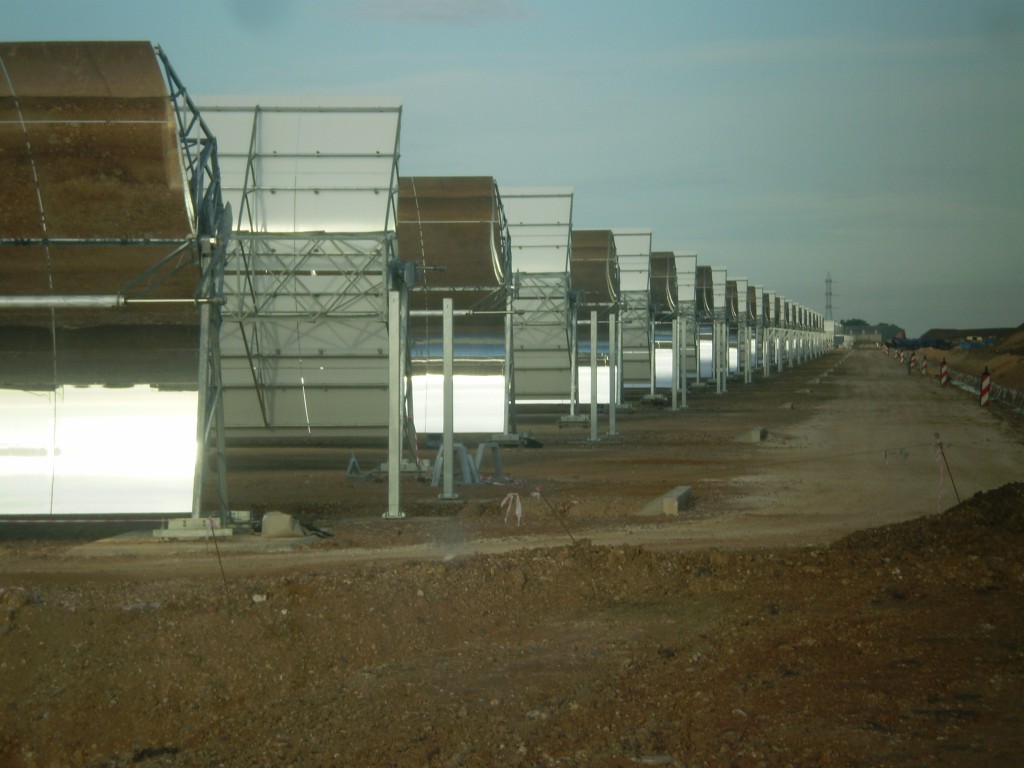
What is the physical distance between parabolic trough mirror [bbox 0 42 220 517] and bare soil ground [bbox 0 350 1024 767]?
0.92 metres

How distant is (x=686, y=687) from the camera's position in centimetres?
726

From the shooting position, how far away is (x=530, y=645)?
8578mm

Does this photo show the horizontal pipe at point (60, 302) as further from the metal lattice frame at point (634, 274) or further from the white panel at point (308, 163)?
the metal lattice frame at point (634, 274)

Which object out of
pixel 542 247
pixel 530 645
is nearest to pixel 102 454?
pixel 530 645

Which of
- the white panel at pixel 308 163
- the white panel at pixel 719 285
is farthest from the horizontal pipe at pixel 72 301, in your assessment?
the white panel at pixel 719 285

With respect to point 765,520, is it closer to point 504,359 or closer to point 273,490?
point 273,490

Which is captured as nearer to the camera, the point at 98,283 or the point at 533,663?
the point at 533,663

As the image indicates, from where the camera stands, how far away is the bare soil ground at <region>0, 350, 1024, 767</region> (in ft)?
21.1

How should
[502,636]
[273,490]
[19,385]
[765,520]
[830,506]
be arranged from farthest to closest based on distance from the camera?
[273,490] → [830,506] → [765,520] → [19,385] → [502,636]

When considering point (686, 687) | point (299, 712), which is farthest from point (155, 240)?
point (686, 687)

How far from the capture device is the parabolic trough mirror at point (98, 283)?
41.8 feet

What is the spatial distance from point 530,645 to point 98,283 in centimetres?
748

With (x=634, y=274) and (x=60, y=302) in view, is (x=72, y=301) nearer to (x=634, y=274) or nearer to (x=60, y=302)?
(x=60, y=302)

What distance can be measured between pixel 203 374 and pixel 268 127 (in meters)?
7.81
